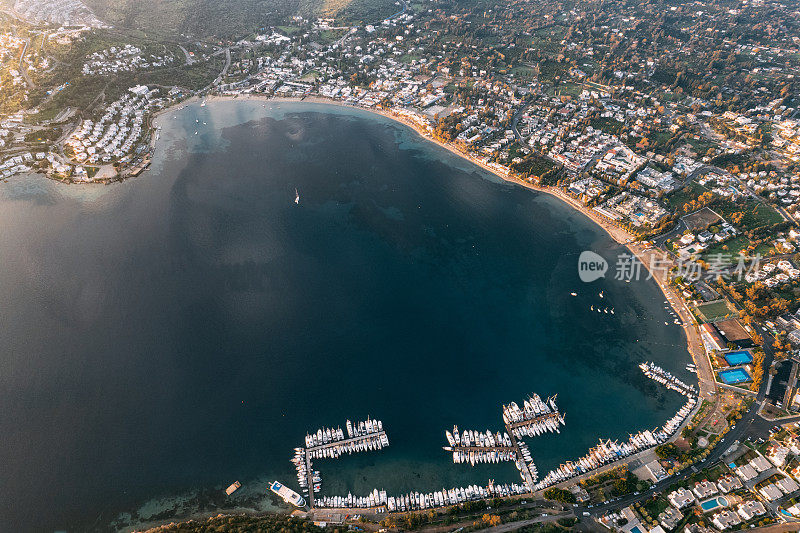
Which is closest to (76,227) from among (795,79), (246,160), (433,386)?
(246,160)

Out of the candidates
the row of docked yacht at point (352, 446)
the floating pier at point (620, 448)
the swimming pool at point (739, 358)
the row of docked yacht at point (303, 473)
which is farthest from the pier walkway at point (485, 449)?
the swimming pool at point (739, 358)

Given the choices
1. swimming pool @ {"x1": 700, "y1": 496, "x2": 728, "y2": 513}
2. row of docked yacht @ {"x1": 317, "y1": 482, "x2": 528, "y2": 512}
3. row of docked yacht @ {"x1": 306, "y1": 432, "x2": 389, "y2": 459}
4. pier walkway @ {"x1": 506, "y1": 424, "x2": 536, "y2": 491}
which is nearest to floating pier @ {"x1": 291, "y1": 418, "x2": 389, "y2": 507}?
row of docked yacht @ {"x1": 306, "y1": 432, "x2": 389, "y2": 459}

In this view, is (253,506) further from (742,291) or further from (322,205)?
(742,291)

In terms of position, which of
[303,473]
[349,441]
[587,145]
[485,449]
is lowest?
[485,449]

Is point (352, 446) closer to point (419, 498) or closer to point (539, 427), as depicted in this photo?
point (419, 498)

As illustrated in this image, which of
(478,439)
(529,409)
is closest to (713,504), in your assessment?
(529,409)

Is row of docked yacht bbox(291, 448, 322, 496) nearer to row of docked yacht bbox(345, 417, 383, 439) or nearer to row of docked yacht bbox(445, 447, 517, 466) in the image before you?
row of docked yacht bbox(345, 417, 383, 439)

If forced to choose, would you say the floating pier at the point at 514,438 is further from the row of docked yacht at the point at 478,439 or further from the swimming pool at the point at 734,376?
the swimming pool at the point at 734,376
